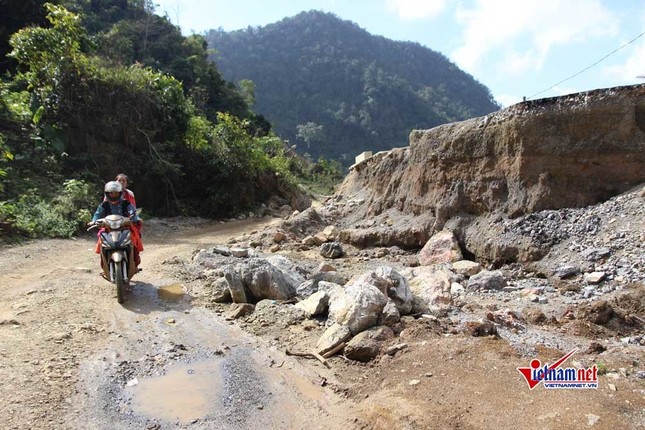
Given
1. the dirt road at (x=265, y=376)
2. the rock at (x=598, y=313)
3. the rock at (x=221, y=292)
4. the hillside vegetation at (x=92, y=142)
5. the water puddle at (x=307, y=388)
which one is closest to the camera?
the dirt road at (x=265, y=376)

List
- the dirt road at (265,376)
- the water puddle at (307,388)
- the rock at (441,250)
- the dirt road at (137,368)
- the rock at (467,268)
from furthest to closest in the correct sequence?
the rock at (441,250) < the rock at (467,268) < the water puddle at (307,388) < the dirt road at (137,368) < the dirt road at (265,376)

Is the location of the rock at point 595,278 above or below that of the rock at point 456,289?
above

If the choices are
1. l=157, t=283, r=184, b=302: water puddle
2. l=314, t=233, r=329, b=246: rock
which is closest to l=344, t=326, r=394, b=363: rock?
l=157, t=283, r=184, b=302: water puddle

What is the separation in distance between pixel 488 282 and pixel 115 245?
16.1 ft

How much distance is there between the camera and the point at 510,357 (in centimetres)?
364

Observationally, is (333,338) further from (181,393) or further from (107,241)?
(107,241)

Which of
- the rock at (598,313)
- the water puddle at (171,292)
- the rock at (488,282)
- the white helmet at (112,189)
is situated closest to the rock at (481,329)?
the rock at (598,313)

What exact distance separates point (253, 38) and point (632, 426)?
84.4m

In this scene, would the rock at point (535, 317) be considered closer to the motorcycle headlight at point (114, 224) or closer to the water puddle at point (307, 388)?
the water puddle at point (307, 388)

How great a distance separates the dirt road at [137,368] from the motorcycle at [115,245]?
286 mm

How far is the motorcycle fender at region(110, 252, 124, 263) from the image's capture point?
219 inches

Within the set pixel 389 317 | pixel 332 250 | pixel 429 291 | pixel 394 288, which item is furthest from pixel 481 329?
pixel 332 250

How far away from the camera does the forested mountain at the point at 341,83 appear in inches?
2389

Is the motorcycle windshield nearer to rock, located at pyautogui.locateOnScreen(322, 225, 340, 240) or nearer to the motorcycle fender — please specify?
the motorcycle fender
